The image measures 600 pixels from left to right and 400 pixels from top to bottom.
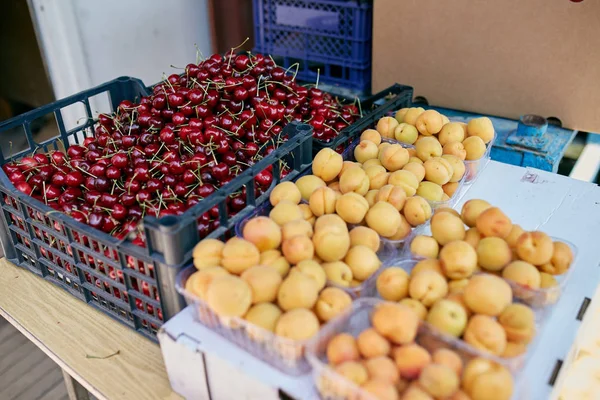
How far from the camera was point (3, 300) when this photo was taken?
1.30m

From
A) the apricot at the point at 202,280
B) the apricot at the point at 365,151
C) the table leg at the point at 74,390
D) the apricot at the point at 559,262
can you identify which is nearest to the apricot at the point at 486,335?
the apricot at the point at 559,262

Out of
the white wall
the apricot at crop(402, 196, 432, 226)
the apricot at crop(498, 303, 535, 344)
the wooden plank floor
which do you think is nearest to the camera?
the apricot at crop(498, 303, 535, 344)

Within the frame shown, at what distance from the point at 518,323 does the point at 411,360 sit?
0.67ft

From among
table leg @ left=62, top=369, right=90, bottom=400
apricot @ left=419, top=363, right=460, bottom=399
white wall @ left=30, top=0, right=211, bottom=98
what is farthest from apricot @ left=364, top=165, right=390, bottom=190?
white wall @ left=30, top=0, right=211, bottom=98

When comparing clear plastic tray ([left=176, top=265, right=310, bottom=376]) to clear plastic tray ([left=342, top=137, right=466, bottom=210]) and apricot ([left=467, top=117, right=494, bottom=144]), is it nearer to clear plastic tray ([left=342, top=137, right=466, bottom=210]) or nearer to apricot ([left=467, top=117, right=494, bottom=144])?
clear plastic tray ([left=342, top=137, right=466, bottom=210])

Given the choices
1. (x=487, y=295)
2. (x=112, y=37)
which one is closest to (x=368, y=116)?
(x=487, y=295)

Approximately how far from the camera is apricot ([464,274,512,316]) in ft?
2.80

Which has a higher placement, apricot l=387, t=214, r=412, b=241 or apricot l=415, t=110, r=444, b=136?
apricot l=415, t=110, r=444, b=136

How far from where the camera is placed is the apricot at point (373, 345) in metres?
0.80

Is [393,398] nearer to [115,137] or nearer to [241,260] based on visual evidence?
[241,260]

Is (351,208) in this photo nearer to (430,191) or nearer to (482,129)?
(430,191)

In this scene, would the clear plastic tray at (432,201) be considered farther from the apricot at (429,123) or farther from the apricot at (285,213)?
the apricot at (285,213)

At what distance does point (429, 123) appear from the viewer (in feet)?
4.71

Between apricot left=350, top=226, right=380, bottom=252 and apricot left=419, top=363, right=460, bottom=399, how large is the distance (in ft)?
1.12
